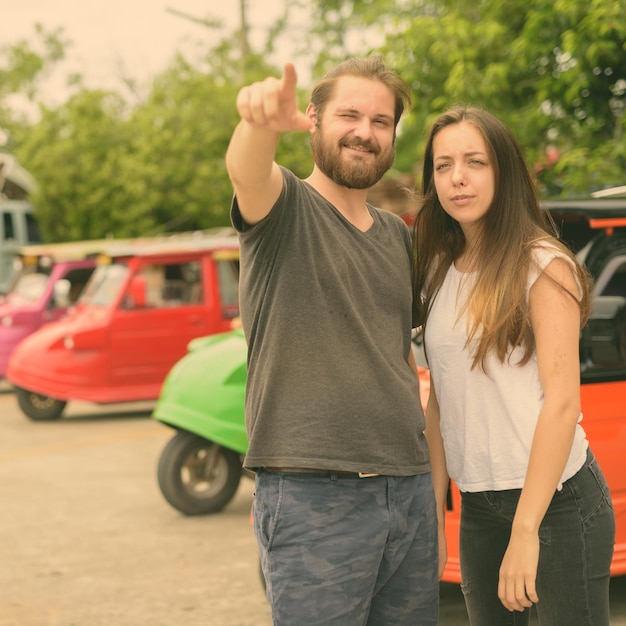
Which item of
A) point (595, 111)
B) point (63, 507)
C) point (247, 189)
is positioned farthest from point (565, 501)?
point (595, 111)

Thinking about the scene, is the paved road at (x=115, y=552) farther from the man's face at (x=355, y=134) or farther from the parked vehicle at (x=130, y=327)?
the man's face at (x=355, y=134)

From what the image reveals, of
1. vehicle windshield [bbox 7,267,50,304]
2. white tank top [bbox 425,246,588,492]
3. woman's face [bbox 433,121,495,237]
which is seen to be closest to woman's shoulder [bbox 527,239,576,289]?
white tank top [bbox 425,246,588,492]

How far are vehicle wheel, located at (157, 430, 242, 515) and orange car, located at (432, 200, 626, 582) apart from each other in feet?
9.18

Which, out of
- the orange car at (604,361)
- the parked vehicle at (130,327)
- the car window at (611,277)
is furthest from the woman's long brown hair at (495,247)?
the parked vehicle at (130,327)

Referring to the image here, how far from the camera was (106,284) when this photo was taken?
11977 millimetres

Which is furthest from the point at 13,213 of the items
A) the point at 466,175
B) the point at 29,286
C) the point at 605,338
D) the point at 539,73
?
the point at 466,175

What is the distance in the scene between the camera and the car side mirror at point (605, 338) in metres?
4.52

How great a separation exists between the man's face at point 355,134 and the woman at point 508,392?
8.8 inches

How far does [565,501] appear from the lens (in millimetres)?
2641

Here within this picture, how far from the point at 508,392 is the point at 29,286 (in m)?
12.3

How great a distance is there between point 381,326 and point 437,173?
1.68ft

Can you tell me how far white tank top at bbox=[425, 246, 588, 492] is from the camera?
2672mm

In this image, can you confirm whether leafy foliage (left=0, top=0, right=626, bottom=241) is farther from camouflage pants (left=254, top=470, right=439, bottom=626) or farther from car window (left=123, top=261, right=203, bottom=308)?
camouflage pants (left=254, top=470, right=439, bottom=626)

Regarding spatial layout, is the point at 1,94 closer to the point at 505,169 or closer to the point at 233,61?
the point at 233,61
